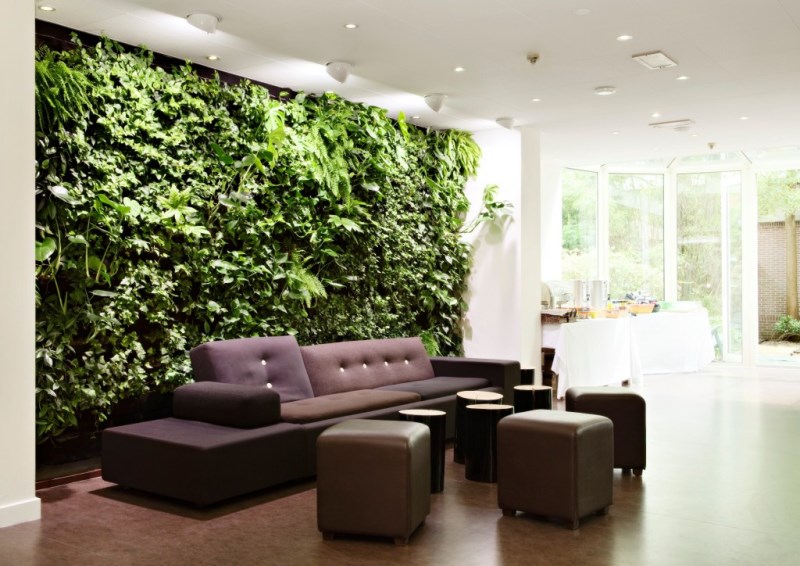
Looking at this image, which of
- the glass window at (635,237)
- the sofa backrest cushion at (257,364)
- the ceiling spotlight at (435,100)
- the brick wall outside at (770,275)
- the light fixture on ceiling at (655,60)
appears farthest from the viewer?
the glass window at (635,237)

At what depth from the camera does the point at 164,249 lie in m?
5.71

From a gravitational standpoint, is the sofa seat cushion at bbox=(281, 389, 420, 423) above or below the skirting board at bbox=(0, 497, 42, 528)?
above

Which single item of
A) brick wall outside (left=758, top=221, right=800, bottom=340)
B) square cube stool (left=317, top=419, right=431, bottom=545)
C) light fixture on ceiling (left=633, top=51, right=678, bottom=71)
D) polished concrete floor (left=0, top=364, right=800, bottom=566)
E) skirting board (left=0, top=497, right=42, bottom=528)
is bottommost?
polished concrete floor (left=0, top=364, right=800, bottom=566)

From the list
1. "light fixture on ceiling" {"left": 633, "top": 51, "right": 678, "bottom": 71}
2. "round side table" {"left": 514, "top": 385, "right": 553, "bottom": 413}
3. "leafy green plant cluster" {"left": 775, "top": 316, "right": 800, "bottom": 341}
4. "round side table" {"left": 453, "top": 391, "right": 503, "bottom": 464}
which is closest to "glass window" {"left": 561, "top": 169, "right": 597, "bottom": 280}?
"leafy green plant cluster" {"left": 775, "top": 316, "right": 800, "bottom": 341}

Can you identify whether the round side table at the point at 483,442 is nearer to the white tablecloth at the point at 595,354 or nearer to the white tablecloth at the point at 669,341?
the white tablecloth at the point at 595,354

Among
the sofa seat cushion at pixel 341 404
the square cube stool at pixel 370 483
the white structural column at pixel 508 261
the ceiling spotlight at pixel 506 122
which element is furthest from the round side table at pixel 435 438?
the ceiling spotlight at pixel 506 122

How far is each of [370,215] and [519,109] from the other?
6.21 feet

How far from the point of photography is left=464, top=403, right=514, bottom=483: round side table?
5.18 meters

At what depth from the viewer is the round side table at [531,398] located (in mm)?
5930

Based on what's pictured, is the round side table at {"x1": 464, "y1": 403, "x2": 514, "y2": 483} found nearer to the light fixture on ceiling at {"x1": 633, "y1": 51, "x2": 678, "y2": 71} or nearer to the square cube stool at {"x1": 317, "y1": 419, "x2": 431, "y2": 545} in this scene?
the square cube stool at {"x1": 317, "y1": 419, "x2": 431, "y2": 545}

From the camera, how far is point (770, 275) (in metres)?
12.5

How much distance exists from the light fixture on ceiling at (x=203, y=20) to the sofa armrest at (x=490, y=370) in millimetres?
3673

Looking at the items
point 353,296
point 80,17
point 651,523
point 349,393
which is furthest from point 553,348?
point 80,17

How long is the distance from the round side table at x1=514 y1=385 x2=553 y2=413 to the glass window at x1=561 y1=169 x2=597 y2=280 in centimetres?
661
